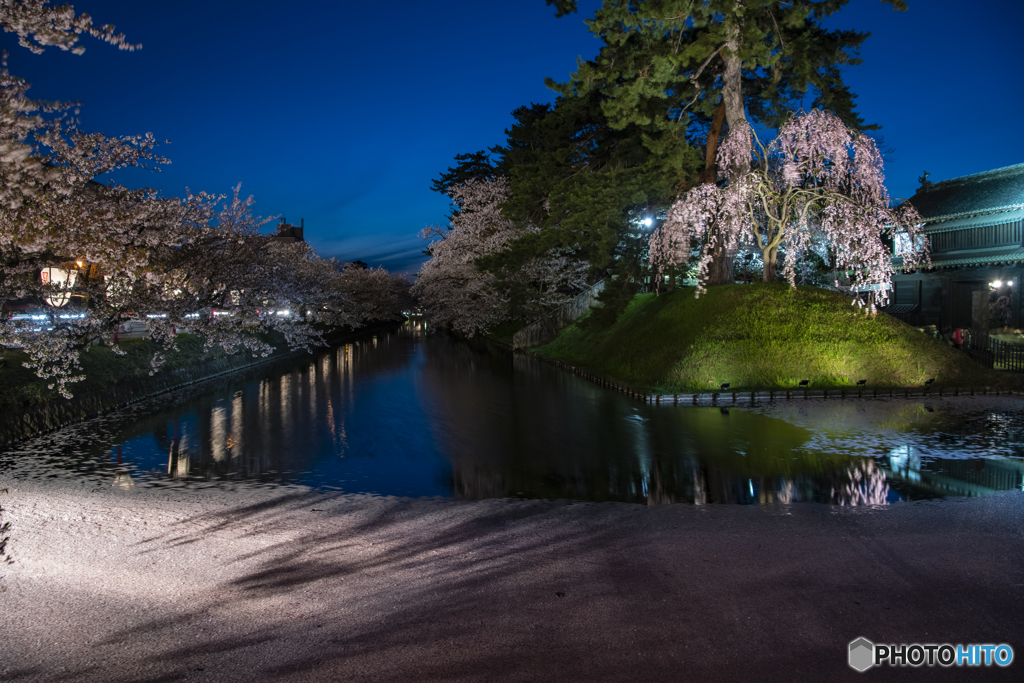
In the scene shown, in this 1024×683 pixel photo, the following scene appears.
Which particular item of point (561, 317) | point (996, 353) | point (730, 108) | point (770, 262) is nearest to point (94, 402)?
point (770, 262)

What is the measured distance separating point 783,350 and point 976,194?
20.5m

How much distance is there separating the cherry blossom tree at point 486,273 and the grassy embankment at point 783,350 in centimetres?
1201

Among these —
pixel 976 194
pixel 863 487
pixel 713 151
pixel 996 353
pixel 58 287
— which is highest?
pixel 713 151

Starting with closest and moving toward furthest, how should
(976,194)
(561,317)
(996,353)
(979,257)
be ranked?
1. (996,353)
2. (979,257)
3. (976,194)
4. (561,317)

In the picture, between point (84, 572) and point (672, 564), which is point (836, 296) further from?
point (84, 572)

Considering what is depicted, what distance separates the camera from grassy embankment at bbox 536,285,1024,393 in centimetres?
1817

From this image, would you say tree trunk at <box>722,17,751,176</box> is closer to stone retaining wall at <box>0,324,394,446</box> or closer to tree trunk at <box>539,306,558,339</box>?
tree trunk at <box>539,306,558,339</box>

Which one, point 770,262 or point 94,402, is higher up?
point 770,262

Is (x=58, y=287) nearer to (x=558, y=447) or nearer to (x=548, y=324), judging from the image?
(x=558, y=447)

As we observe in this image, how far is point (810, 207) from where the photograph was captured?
71.0 ft

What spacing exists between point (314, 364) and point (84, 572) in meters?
27.0

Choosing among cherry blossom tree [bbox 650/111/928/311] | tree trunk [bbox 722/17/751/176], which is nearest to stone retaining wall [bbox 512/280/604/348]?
cherry blossom tree [bbox 650/111/928/311]

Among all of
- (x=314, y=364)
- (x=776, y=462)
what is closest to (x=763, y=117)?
(x=776, y=462)

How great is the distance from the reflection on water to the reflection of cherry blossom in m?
0.04
